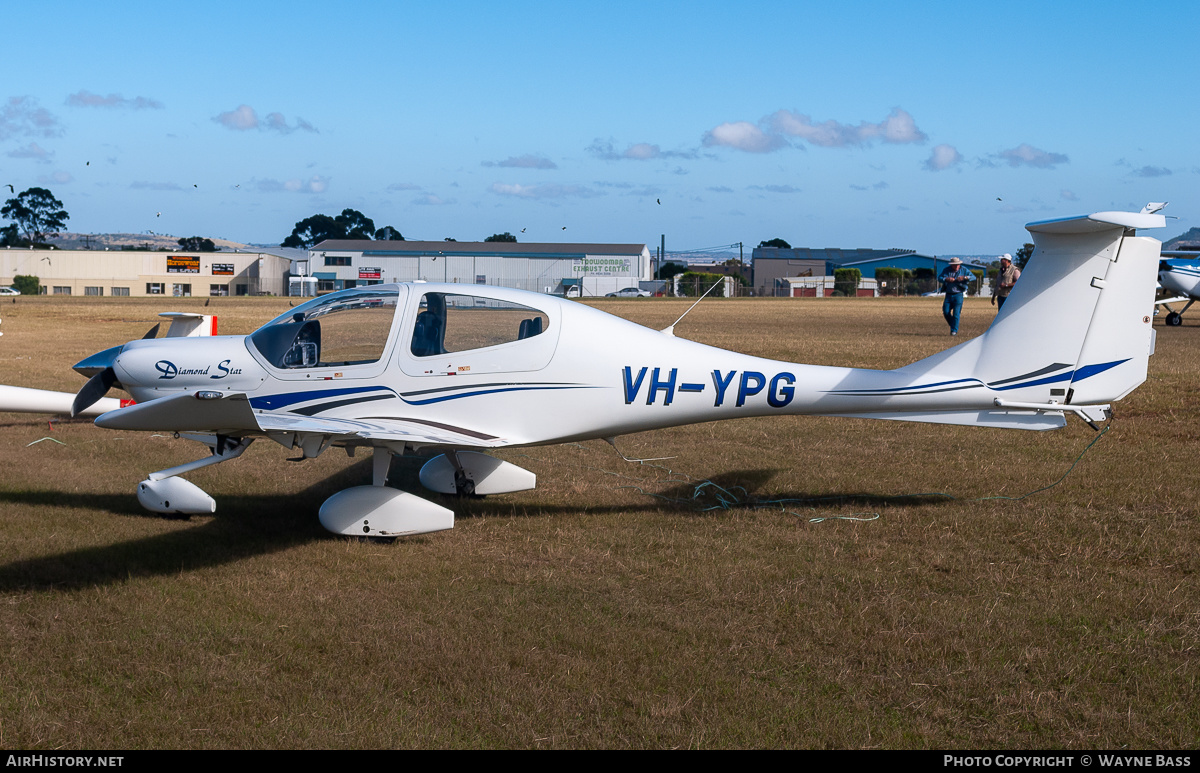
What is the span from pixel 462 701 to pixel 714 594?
187cm

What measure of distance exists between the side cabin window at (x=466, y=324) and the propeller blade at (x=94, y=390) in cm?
252

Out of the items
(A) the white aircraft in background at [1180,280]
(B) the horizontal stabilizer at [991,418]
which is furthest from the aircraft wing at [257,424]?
(A) the white aircraft in background at [1180,280]

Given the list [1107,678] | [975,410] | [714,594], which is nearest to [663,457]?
[975,410]

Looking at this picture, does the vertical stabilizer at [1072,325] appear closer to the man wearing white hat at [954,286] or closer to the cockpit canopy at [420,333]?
the cockpit canopy at [420,333]

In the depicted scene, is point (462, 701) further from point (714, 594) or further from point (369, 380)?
point (369, 380)

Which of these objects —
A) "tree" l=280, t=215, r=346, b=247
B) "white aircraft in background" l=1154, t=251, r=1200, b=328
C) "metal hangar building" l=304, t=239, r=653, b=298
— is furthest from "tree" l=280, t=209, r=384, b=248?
"white aircraft in background" l=1154, t=251, r=1200, b=328

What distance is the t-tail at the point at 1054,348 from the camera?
6.45 metres

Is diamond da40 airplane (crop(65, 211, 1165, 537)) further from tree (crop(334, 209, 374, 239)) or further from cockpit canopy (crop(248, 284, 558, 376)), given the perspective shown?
tree (crop(334, 209, 374, 239))

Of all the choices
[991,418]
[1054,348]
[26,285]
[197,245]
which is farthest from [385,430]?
[197,245]

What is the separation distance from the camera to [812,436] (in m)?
10.7

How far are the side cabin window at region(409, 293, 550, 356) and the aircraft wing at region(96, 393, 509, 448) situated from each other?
63 centimetres

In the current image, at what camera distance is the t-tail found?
6445 mm

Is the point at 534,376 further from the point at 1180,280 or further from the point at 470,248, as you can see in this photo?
the point at 470,248

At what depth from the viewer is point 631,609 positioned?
530cm
